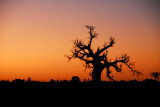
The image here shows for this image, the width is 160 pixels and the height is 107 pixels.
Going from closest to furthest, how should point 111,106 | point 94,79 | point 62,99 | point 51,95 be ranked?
point 111,106, point 62,99, point 51,95, point 94,79

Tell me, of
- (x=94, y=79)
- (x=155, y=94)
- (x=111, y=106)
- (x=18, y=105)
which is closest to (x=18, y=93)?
(x=18, y=105)

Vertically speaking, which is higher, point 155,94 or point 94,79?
point 94,79

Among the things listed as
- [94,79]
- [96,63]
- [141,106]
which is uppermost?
[96,63]

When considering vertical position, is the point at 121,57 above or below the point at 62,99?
above

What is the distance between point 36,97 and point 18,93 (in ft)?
6.73

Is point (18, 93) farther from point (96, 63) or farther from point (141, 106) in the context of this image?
point (96, 63)

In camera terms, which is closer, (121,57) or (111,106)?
(111,106)

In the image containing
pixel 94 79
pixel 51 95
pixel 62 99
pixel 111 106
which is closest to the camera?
pixel 111 106

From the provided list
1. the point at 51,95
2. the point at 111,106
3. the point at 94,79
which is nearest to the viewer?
the point at 111,106

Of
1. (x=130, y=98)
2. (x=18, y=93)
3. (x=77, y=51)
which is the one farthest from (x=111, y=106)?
(x=77, y=51)

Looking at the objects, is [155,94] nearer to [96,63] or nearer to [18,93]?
[18,93]

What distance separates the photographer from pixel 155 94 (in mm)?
16953

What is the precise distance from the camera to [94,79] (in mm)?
30078

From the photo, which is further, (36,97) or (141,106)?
(36,97)
